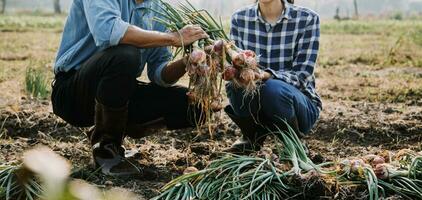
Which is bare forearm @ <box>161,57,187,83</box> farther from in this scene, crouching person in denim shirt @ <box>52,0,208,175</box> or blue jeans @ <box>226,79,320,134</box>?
blue jeans @ <box>226,79,320,134</box>

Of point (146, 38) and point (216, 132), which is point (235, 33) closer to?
point (146, 38)

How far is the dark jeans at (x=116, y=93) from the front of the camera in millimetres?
2553

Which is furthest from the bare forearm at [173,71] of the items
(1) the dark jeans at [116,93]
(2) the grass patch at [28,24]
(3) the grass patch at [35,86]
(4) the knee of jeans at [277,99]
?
(2) the grass patch at [28,24]

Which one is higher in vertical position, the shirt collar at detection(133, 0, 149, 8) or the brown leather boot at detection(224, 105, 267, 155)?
the shirt collar at detection(133, 0, 149, 8)

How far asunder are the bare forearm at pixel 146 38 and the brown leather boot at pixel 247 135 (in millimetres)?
615

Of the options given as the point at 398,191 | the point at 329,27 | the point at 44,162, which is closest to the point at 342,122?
the point at 398,191

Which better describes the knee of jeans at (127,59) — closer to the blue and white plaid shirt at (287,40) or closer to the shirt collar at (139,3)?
the shirt collar at (139,3)

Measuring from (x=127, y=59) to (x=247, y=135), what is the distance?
2.68ft

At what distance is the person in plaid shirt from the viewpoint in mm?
2770

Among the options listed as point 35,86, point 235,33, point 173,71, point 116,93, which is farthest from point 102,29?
point 35,86

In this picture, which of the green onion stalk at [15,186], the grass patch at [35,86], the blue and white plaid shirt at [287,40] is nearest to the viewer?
the green onion stalk at [15,186]

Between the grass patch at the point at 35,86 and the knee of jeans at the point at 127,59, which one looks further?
the grass patch at the point at 35,86

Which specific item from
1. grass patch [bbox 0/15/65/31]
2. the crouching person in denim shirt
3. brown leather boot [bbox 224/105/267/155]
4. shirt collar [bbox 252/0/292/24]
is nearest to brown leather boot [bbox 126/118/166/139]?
the crouching person in denim shirt

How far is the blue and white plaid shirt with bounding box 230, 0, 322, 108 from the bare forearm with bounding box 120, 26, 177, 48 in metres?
0.51
